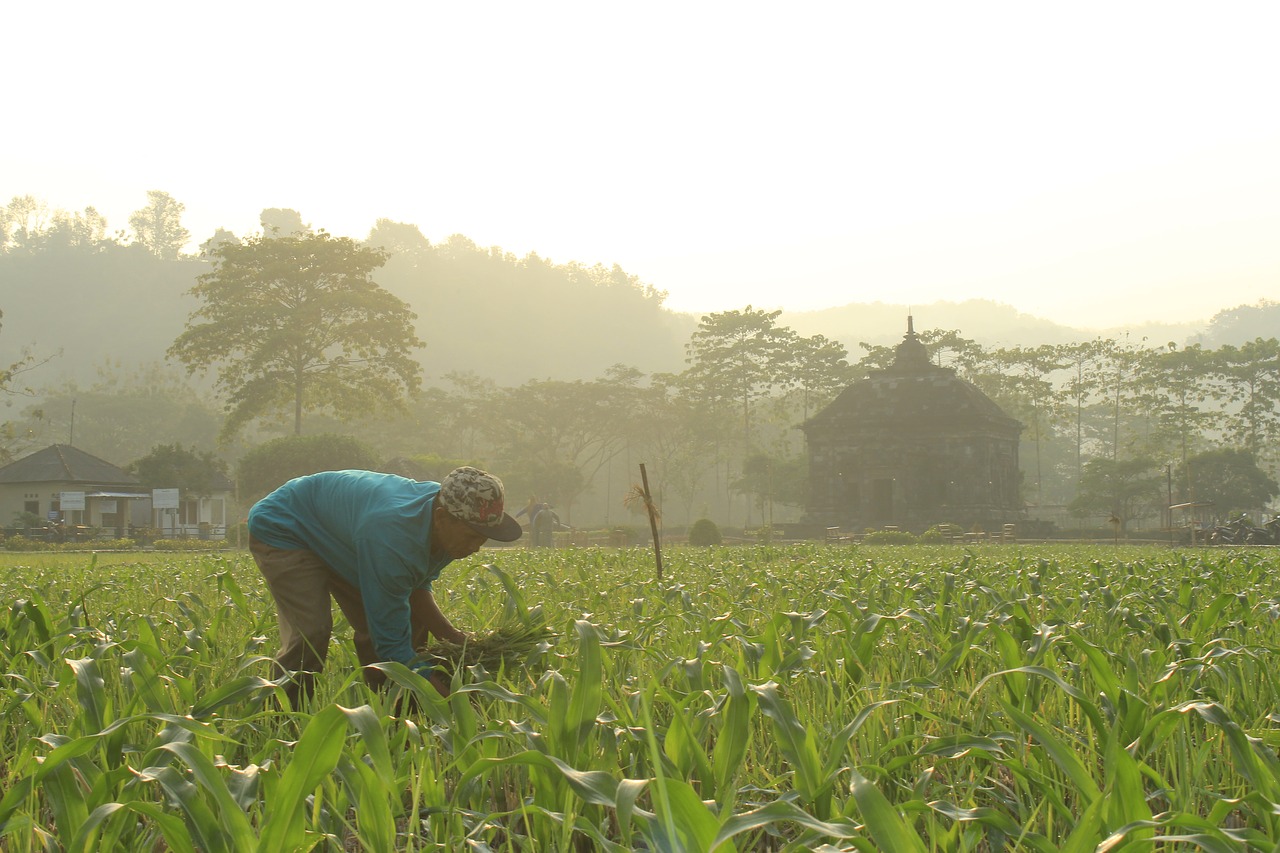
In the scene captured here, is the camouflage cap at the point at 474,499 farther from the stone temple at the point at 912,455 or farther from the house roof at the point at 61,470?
the house roof at the point at 61,470

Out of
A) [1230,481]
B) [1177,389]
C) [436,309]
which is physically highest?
[436,309]

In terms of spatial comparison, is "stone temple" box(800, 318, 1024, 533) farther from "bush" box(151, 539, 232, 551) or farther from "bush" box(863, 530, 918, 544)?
"bush" box(151, 539, 232, 551)

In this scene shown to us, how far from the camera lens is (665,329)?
122 m

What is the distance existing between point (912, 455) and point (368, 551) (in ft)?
124

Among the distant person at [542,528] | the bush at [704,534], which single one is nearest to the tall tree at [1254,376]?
the bush at [704,534]

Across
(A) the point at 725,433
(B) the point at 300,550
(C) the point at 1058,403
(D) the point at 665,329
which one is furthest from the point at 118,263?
(B) the point at 300,550

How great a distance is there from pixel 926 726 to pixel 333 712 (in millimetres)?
2146

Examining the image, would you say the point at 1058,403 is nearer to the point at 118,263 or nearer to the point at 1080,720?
the point at 1080,720

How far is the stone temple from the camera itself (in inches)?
1556

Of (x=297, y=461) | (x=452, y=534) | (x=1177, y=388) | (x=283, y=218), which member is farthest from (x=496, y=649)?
(x=283, y=218)

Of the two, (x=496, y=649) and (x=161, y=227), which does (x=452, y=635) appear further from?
(x=161, y=227)

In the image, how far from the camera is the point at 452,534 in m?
3.96

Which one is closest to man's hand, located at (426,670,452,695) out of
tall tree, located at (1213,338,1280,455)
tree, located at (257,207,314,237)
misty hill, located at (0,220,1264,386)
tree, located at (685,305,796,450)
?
tree, located at (685,305,796,450)

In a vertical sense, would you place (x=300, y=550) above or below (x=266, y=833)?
above
